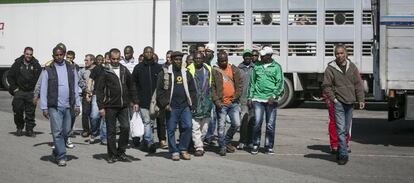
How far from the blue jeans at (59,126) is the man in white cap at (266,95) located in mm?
3124

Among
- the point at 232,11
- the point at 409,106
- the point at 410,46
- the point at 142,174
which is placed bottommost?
the point at 142,174

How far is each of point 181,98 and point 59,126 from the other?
196 centimetres

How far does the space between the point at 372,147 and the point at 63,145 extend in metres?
5.64

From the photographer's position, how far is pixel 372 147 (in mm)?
11984

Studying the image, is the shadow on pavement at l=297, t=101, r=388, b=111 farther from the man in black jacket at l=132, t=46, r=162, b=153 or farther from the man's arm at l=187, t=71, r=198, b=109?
the man's arm at l=187, t=71, r=198, b=109

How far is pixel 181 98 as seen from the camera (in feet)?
34.2

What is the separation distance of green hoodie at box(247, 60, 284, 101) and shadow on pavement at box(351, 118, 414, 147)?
104 inches

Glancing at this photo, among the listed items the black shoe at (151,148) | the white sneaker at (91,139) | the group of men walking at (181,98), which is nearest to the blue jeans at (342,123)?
the group of men walking at (181,98)

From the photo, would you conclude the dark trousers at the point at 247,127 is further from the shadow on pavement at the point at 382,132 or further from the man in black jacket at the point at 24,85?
the man in black jacket at the point at 24,85

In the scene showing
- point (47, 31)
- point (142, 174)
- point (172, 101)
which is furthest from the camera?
point (47, 31)

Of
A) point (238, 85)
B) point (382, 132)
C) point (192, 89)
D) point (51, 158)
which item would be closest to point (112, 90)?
point (192, 89)

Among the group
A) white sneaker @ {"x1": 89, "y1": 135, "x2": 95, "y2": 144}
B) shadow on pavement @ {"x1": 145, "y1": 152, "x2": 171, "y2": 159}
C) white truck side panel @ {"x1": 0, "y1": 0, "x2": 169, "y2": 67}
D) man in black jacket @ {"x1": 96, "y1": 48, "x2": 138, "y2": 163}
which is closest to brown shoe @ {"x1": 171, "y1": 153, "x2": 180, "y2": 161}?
shadow on pavement @ {"x1": 145, "y1": 152, "x2": 171, "y2": 159}

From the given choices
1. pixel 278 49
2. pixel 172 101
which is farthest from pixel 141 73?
pixel 278 49

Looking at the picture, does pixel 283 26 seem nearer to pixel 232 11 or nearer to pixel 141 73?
pixel 232 11
